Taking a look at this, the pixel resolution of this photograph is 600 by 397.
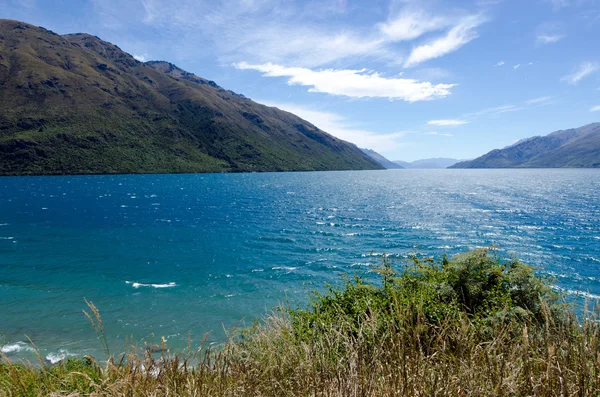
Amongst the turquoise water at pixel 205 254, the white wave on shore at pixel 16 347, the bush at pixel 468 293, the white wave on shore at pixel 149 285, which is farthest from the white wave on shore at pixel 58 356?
the bush at pixel 468 293

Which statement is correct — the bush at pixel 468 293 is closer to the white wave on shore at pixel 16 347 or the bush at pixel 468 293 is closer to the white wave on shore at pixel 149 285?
the white wave on shore at pixel 16 347

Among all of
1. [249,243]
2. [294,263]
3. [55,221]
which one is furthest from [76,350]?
[55,221]

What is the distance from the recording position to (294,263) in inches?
1407

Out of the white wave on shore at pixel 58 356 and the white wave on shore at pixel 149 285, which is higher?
the white wave on shore at pixel 149 285

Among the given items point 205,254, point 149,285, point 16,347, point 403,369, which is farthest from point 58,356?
point 205,254

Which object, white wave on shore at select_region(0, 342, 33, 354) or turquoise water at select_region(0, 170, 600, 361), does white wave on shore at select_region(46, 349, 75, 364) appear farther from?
white wave on shore at select_region(0, 342, 33, 354)

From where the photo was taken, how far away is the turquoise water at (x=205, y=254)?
22016 mm

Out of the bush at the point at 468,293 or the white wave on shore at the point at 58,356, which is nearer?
the bush at the point at 468,293

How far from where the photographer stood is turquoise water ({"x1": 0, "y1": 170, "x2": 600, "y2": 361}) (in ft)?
72.2

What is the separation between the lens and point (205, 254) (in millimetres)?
39406

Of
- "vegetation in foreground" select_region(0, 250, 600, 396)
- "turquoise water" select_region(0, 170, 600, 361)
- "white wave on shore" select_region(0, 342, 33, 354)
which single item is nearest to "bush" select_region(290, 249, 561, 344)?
"turquoise water" select_region(0, 170, 600, 361)

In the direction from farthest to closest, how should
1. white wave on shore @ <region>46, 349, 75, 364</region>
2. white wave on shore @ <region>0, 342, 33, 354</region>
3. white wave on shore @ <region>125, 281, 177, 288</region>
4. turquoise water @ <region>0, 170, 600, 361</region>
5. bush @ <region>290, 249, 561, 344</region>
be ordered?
white wave on shore @ <region>125, 281, 177, 288</region> → turquoise water @ <region>0, 170, 600, 361</region> → white wave on shore @ <region>0, 342, 33, 354</region> → white wave on shore @ <region>46, 349, 75, 364</region> → bush @ <region>290, 249, 561, 344</region>

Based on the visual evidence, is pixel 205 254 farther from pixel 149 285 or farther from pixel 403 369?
pixel 403 369

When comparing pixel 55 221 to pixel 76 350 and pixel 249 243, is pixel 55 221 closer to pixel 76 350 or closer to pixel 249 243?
pixel 249 243
